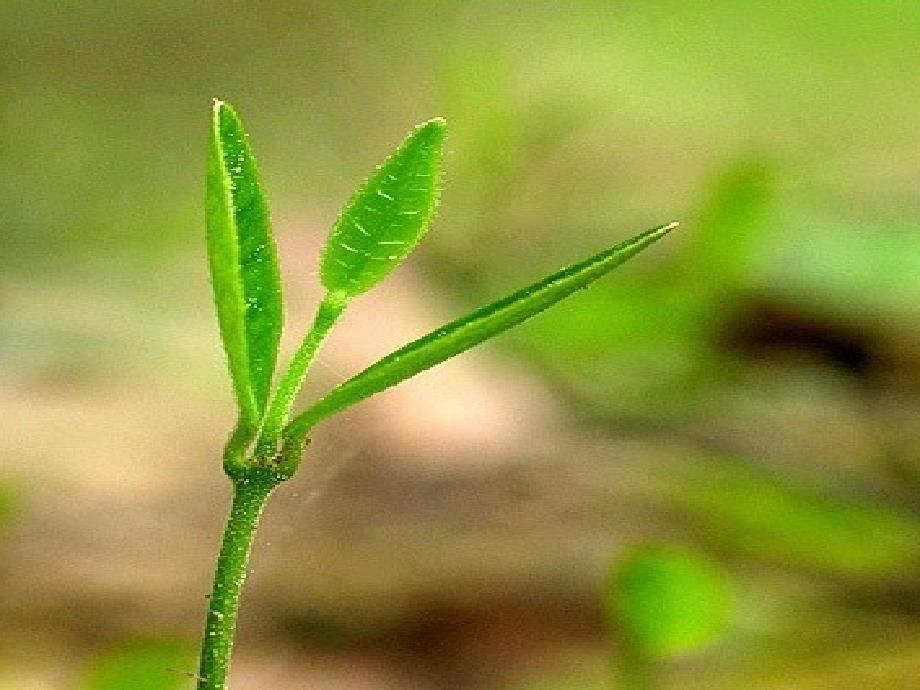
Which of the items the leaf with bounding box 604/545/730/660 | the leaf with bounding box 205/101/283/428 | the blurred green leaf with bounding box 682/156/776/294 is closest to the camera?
the leaf with bounding box 205/101/283/428

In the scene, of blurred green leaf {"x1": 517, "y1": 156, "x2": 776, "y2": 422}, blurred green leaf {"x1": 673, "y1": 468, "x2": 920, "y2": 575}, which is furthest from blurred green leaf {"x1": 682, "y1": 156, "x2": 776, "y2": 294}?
blurred green leaf {"x1": 673, "y1": 468, "x2": 920, "y2": 575}

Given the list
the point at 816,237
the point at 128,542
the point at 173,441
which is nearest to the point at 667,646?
the point at 128,542

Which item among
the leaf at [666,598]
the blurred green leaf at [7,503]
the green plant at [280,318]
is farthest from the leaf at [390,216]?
the blurred green leaf at [7,503]

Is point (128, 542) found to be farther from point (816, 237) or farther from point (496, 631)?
point (816, 237)

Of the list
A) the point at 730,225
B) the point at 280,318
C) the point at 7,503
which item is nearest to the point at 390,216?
the point at 280,318

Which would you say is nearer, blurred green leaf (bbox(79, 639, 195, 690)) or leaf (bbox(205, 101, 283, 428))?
leaf (bbox(205, 101, 283, 428))

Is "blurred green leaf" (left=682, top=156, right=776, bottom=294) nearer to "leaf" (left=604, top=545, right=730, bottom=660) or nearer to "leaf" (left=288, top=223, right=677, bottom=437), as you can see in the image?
"leaf" (left=604, top=545, right=730, bottom=660)

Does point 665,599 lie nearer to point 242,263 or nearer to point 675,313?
point 242,263

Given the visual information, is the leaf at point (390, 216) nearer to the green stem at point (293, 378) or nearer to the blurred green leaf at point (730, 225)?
the green stem at point (293, 378)
